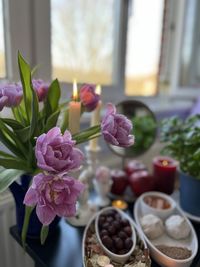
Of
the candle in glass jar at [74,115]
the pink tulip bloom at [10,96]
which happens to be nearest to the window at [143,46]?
the candle in glass jar at [74,115]

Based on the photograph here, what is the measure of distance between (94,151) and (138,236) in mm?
332

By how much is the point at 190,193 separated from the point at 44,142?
1.88 feet

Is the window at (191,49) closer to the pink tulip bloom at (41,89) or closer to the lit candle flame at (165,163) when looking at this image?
the lit candle flame at (165,163)

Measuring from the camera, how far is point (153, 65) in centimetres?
168

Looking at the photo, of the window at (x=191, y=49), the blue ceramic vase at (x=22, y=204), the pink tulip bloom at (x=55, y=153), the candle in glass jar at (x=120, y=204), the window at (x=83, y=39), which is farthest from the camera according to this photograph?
the window at (x=191, y=49)

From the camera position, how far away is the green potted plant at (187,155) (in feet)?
2.55

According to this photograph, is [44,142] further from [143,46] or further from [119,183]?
[143,46]

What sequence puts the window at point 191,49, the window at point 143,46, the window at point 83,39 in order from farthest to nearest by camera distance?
the window at point 191,49 < the window at point 143,46 < the window at point 83,39

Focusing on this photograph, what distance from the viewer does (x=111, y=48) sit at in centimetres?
133

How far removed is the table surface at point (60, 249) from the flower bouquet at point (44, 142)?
0.09m

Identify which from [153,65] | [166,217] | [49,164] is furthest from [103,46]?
[49,164]

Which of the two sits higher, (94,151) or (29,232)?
(94,151)

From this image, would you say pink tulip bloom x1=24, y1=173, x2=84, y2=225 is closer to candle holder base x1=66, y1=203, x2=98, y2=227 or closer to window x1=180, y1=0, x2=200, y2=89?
candle holder base x1=66, y1=203, x2=98, y2=227

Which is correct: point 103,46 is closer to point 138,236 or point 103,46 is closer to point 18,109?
point 18,109
